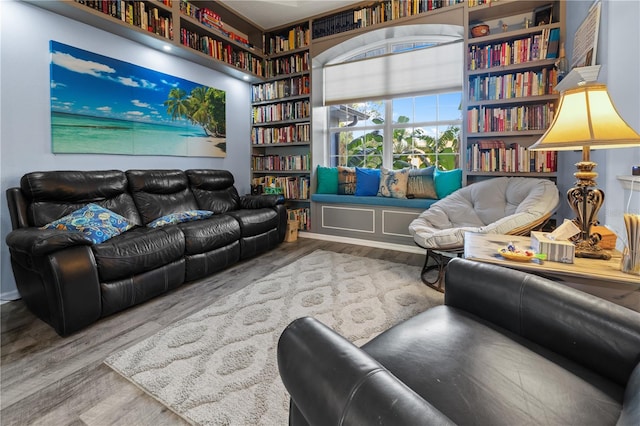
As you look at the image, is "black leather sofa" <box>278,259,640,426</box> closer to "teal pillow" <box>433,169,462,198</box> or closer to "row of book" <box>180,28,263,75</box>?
"teal pillow" <box>433,169,462,198</box>

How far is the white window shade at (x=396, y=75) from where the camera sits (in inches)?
141

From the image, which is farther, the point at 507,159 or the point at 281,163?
the point at 281,163

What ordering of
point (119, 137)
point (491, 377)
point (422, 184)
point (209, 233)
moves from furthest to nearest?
point (422, 184) < point (119, 137) < point (209, 233) < point (491, 377)

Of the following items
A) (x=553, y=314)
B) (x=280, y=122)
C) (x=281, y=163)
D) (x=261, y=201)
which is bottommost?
(x=553, y=314)

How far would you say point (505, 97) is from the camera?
10.3 feet

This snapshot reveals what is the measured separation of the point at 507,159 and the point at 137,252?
3.42m

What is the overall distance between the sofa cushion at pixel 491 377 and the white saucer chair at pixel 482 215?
4.66 ft

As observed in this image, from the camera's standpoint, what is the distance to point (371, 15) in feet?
12.3

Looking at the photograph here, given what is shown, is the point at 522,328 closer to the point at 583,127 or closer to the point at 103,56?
the point at 583,127

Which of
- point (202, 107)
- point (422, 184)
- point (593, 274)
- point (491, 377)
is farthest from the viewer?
point (202, 107)

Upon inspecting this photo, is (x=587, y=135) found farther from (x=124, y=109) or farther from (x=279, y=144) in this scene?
(x=279, y=144)

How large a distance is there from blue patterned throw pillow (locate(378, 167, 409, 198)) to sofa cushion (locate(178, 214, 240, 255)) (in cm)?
185

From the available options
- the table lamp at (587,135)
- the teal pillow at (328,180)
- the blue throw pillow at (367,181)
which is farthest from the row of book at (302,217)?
the table lamp at (587,135)

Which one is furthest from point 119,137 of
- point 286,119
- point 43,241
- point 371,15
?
point 371,15
